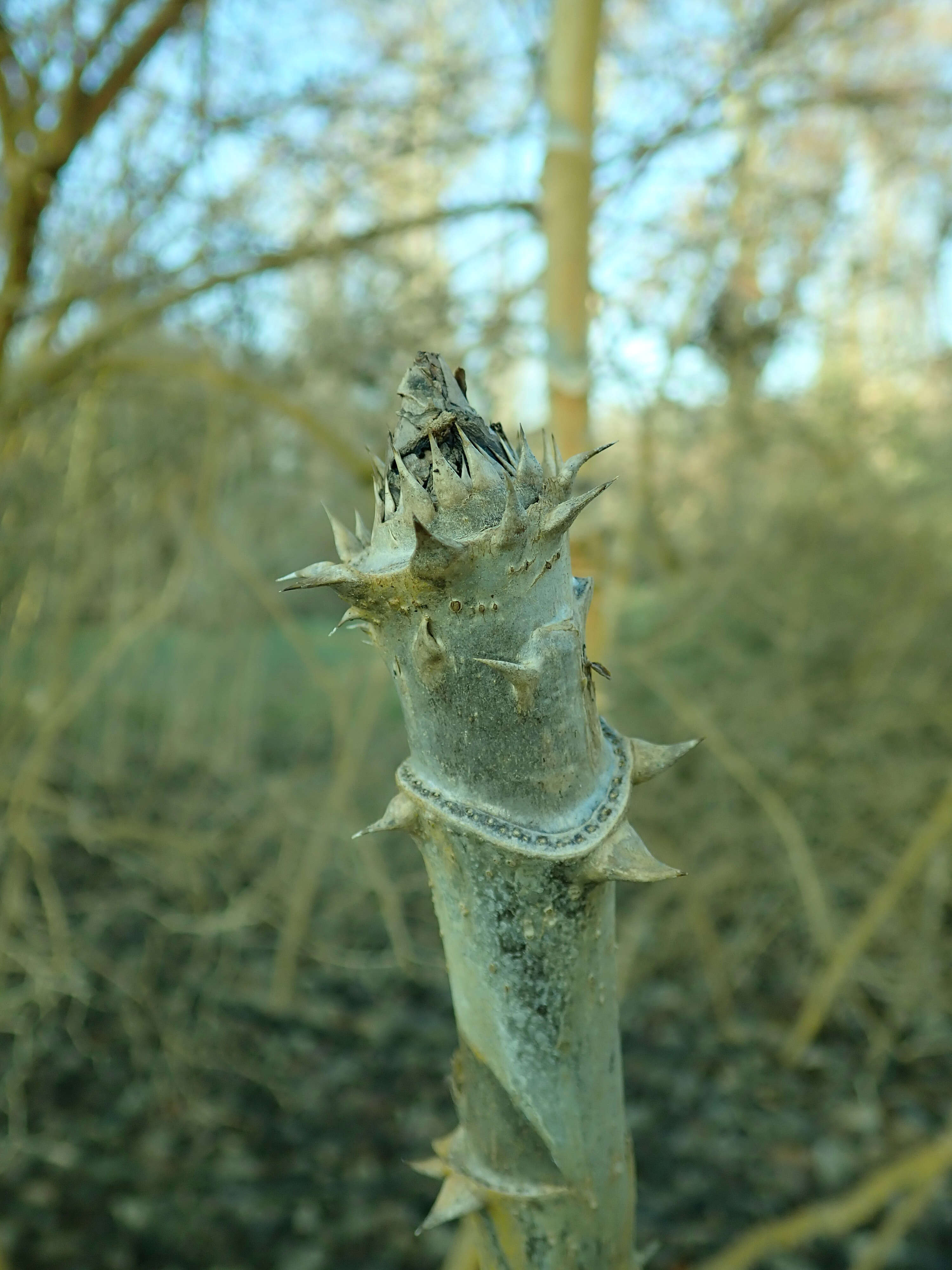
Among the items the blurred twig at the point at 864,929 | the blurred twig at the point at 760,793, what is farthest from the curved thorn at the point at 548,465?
the blurred twig at the point at 864,929

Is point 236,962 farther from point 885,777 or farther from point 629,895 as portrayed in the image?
point 885,777

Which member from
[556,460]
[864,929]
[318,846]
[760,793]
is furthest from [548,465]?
[318,846]

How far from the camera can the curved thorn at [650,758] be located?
52 cm

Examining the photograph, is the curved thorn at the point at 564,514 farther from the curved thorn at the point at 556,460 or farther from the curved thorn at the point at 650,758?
the curved thorn at the point at 650,758

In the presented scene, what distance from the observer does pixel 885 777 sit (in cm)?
426

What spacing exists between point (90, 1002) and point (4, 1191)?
839 millimetres

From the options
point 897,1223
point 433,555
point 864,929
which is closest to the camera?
point 433,555

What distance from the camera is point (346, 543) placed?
0.49 meters

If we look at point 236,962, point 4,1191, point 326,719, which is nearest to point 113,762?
point 326,719

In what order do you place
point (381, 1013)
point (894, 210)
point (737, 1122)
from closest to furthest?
1. point (737, 1122)
2. point (381, 1013)
3. point (894, 210)

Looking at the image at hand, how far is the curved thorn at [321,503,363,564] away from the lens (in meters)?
0.48

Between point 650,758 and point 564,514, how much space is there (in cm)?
16

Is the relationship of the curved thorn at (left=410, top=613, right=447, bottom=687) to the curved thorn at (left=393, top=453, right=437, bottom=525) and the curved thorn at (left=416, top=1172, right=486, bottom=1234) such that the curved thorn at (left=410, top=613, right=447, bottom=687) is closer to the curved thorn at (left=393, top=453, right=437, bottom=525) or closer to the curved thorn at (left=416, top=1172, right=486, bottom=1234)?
the curved thorn at (left=393, top=453, right=437, bottom=525)

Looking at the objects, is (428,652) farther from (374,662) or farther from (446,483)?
(374,662)
